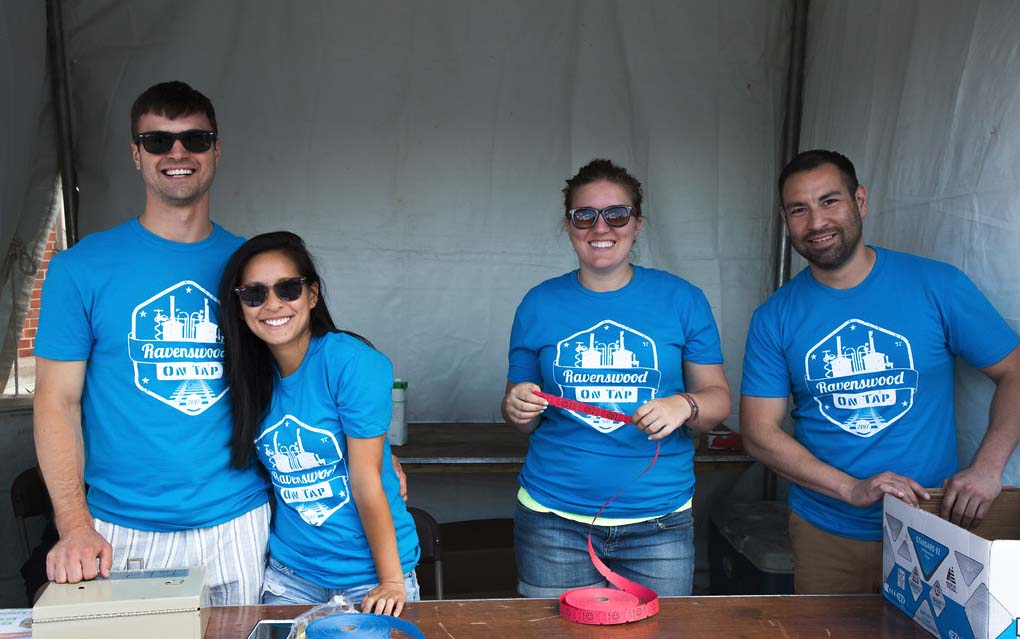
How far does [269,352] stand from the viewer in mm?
1967

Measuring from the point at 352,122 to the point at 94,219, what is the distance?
1.17m

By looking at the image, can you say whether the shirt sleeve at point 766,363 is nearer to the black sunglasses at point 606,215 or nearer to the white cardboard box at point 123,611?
the black sunglasses at point 606,215

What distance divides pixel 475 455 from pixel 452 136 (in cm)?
146

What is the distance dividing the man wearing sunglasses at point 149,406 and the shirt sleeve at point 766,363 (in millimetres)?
1288

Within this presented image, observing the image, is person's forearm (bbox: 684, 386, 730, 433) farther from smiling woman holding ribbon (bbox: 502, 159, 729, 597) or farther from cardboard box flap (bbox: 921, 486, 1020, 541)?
cardboard box flap (bbox: 921, 486, 1020, 541)

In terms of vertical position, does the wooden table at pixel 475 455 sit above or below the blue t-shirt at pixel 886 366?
below

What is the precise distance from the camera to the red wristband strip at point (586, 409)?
1.97 m

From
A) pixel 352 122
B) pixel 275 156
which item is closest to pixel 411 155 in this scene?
pixel 352 122

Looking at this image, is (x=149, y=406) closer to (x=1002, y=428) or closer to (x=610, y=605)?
(x=610, y=605)

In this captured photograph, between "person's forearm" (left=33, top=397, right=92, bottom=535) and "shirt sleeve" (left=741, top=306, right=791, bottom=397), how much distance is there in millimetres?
1647

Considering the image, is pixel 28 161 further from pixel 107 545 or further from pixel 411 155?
pixel 107 545

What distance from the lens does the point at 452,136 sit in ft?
12.6

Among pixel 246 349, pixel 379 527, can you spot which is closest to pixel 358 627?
pixel 379 527

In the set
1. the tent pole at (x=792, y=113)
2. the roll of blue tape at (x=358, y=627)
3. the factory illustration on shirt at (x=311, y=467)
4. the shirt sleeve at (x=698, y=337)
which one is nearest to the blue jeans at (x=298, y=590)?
the factory illustration on shirt at (x=311, y=467)
